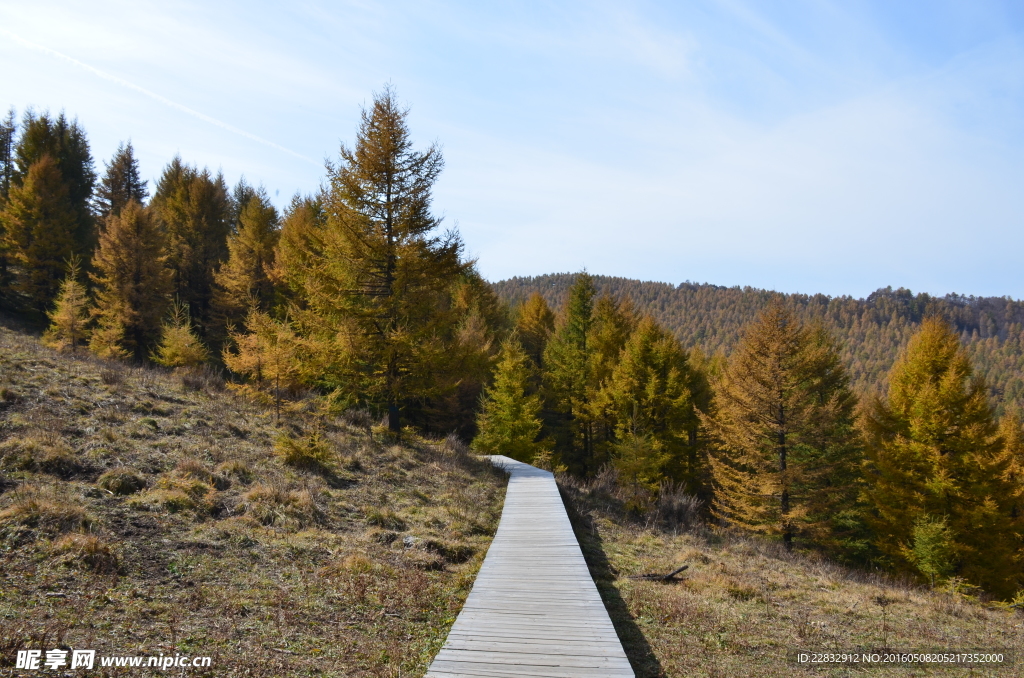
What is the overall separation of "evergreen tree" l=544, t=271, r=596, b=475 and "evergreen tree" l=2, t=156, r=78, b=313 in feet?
106

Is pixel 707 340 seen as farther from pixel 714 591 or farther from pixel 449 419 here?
pixel 714 591

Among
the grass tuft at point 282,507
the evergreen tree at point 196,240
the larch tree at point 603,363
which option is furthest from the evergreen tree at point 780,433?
the evergreen tree at point 196,240

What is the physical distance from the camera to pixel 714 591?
9.23 meters

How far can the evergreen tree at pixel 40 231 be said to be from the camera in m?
33.0

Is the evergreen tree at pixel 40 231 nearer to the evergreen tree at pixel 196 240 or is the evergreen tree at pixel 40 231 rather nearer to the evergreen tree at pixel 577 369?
the evergreen tree at pixel 196 240

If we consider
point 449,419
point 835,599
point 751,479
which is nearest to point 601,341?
point 449,419

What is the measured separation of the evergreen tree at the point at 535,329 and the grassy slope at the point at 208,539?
1245 inches

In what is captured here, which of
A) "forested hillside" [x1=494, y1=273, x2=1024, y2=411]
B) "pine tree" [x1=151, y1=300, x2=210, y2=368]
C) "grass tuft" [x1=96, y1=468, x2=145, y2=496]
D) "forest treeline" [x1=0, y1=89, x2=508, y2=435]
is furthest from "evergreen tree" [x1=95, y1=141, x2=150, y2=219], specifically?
"forested hillside" [x1=494, y1=273, x2=1024, y2=411]

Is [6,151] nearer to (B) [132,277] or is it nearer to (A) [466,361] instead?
(B) [132,277]

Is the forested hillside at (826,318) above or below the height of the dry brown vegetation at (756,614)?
above

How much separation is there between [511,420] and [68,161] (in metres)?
43.9

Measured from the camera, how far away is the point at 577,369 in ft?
115

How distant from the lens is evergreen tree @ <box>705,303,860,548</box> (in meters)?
20.1

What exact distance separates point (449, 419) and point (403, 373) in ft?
62.0
